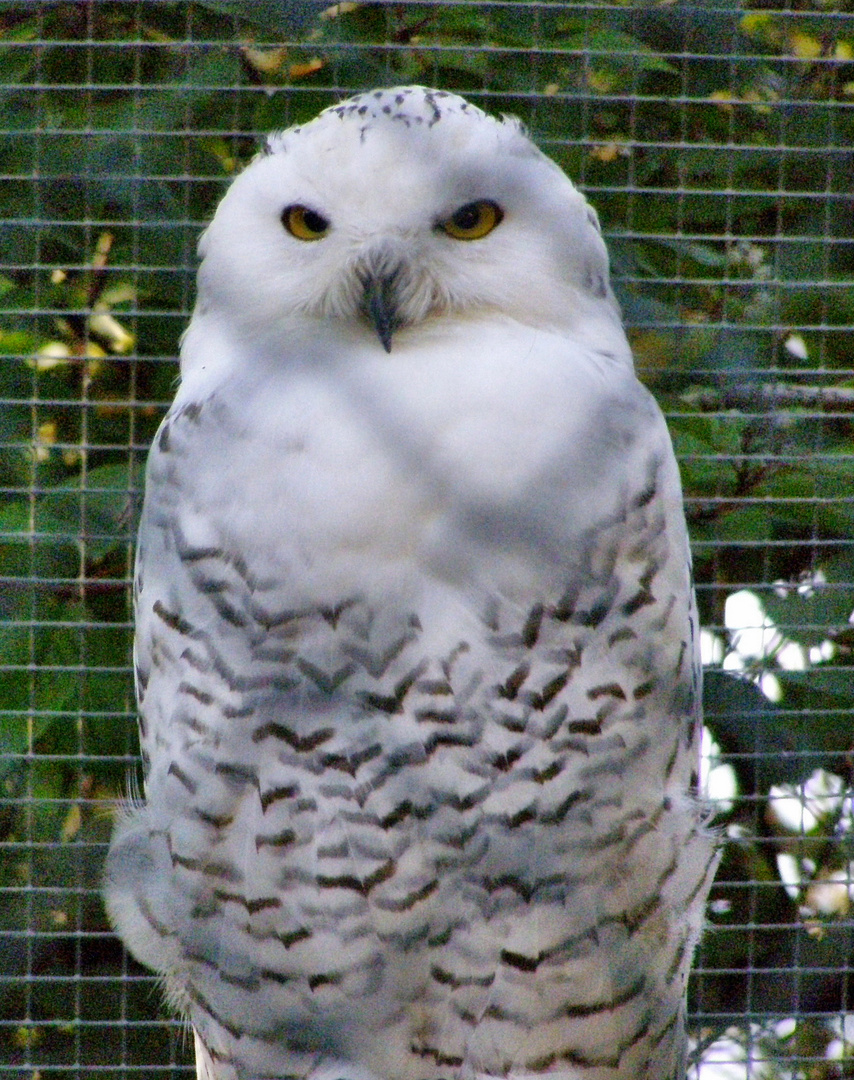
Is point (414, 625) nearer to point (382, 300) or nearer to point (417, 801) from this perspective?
point (417, 801)

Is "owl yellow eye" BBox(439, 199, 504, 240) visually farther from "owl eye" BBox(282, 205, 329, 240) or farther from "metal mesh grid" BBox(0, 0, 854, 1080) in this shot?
"metal mesh grid" BBox(0, 0, 854, 1080)

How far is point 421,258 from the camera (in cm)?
115

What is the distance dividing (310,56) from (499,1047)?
3.74ft

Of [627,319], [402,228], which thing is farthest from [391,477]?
[627,319]

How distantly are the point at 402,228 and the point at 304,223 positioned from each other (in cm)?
10

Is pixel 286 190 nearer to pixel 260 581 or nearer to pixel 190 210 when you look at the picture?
pixel 260 581

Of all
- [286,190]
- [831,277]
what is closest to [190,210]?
[286,190]

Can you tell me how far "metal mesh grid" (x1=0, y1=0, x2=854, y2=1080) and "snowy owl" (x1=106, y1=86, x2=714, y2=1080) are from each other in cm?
30

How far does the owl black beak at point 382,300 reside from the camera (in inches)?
44.2

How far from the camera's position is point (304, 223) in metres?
1.18

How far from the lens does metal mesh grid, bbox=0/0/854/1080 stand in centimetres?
150

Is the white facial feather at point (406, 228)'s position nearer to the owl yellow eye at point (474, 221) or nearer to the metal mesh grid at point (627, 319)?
the owl yellow eye at point (474, 221)

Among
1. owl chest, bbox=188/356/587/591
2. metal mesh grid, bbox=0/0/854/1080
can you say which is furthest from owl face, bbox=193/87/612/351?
metal mesh grid, bbox=0/0/854/1080

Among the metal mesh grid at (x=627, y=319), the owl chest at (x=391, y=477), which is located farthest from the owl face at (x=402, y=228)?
the metal mesh grid at (x=627, y=319)
